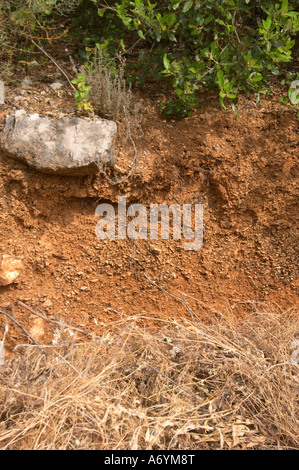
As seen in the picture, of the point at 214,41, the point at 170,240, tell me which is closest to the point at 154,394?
the point at 170,240

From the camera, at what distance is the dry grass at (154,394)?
209 centimetres

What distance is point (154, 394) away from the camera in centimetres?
227

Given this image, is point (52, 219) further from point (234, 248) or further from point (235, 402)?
point (235, 402)

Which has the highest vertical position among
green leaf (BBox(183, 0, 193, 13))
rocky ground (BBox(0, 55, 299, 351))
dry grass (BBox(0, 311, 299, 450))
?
green leaf (BBox(183, 0, 193, 13))

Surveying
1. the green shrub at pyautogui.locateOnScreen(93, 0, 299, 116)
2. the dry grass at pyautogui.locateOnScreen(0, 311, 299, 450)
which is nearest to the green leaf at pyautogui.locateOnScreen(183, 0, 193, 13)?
the green shrub at pyautogui.locateOnScreen(93, 0, 299, 116)

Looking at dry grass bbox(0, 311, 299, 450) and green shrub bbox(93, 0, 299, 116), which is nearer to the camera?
dry grass bbox(0, 311, 299, 450)

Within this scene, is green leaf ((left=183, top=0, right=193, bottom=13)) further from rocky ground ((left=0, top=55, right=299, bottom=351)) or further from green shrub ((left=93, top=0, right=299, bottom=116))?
rocky ground ((left=0, top=55, right=299, bottom=351))

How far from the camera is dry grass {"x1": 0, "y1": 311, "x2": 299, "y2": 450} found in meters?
2.09

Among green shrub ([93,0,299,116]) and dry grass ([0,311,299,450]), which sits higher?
green shrub ([93,0,299,116])

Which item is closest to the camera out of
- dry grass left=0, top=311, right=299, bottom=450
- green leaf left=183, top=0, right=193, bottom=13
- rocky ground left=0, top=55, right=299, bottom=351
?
dry grass left=0, top=311, right=299, bottom=450

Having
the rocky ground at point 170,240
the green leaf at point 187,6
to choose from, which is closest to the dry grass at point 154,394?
the rocky ground at point 170,240

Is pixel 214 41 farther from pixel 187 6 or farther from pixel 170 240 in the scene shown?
pixel 170 240

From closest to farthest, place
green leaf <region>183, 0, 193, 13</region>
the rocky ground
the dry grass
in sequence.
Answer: the dry grass, green leaf <region>183, 0, 193, 13</region>, the rocky ground

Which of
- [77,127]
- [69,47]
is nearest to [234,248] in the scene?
[77,127]
